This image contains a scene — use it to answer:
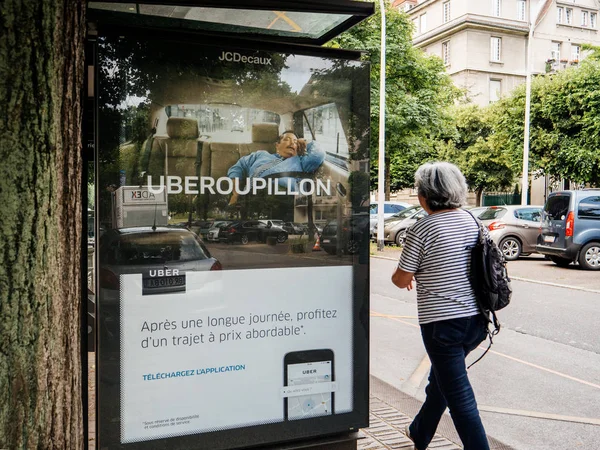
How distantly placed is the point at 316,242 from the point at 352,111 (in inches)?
29.6

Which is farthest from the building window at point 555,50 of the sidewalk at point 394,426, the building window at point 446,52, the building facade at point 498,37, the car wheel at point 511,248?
the sidewalk at point 394,426

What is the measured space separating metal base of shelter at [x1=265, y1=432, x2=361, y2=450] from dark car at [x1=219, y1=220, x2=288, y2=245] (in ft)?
3.71

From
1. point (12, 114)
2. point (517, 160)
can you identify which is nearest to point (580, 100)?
point (517, 160)

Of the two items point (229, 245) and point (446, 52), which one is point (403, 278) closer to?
point (229, 245)

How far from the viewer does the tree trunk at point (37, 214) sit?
208 centimetres

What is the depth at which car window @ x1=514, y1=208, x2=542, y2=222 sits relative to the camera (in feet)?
54.9

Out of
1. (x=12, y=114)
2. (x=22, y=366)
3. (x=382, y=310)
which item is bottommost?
(x=382, y=310)

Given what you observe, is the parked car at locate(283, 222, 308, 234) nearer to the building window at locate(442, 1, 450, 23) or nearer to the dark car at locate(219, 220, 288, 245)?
the dark car at locate(219, 220, 288, 245)

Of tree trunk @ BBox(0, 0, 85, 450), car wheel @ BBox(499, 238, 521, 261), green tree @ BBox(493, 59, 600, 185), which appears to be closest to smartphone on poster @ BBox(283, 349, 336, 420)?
tree trunk @ BBox(0, 0, 85, 450)

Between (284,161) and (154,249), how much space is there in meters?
0.82

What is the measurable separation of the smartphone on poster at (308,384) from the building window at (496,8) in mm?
53233

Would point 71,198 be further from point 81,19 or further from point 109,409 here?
point 109,409

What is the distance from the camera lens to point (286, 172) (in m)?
3.15

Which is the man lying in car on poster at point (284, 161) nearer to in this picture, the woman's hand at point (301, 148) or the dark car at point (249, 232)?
the woman's hand at point (301, 148)
